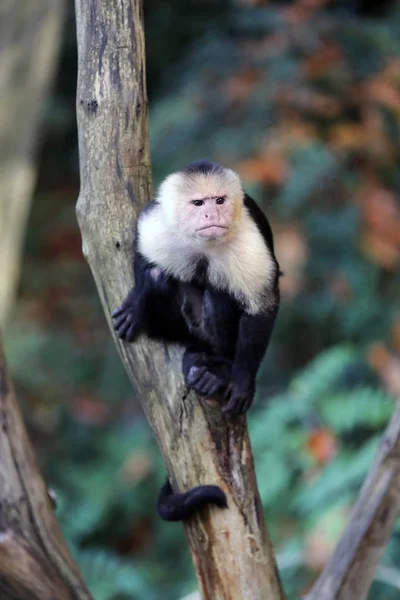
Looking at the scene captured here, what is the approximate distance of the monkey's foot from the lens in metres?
1.83

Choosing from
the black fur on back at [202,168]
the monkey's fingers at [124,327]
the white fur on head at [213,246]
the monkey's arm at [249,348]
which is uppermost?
the black fur on back at [202,168]

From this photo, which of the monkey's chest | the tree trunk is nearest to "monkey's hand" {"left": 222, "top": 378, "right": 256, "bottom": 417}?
the monkey's chest

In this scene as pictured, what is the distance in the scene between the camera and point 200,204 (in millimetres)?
1884

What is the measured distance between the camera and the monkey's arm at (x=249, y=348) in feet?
6.07

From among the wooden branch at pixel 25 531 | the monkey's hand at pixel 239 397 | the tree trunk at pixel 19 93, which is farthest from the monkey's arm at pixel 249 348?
the tree trunk at pixel 19 93

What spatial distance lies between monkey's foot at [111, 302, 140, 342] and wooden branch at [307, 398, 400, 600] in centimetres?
63

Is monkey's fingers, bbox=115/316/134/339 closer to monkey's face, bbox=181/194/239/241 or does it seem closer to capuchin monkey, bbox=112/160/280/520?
capuchin monkey, bbox=112/160/280/520

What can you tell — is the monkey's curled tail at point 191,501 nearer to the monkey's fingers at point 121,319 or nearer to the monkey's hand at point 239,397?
the monkey's hand at point 239,397

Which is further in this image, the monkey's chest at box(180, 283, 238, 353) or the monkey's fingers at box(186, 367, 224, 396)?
the monkey's chest at box(180, 283, 238, 353)

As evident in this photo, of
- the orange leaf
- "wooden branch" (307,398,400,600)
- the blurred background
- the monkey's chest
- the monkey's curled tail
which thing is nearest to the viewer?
the monkey's curled tail

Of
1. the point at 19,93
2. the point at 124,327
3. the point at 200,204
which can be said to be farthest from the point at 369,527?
the point at 19,93

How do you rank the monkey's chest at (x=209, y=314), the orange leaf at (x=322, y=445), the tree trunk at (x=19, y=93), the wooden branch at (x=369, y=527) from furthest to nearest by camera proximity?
1. the tree trunk at (x=19, y=93)
2. the orange leaf at (x=322, y=445)
3. the monkey's chest at (x=209, y=314)
4. the wooden branch at (x=369, y=527)

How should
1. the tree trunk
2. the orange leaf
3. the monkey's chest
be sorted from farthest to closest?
the tree trunk < the orange leaf < the monkey's chest

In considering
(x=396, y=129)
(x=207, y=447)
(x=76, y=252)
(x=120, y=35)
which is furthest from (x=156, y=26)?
(x=207, y=447)
